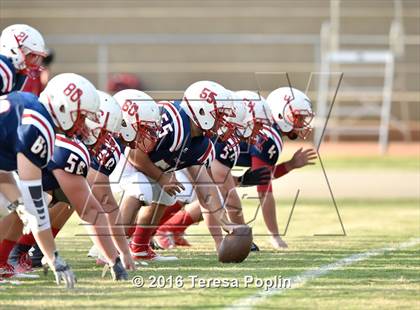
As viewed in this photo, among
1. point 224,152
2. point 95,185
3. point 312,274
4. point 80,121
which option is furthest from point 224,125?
point 80,121

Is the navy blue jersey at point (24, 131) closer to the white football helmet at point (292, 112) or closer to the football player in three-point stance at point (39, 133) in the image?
the football player in three-point stance at point (39, 133)

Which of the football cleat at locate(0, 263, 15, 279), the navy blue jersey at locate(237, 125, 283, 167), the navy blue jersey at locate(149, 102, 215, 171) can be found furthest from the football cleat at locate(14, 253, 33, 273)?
the navy blue jersey at locate(237, 125, 283, 167)

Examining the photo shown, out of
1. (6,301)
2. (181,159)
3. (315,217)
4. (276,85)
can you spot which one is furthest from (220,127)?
(276,85)

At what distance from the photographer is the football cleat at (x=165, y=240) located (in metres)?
9.08

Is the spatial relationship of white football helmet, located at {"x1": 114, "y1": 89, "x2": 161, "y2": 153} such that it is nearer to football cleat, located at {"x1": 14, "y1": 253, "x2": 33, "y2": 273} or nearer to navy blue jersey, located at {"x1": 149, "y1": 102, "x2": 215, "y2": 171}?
navy blue jersey, located at {"x1": 149, "y1": 102, "x2": 215, "y2": 171}

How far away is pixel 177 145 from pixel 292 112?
161cm

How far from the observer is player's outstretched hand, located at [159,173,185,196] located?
792cm

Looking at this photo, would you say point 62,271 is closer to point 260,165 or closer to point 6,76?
point 6,76

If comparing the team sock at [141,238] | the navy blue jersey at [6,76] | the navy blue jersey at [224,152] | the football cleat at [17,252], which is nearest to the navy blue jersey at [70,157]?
the football cleat at [17,252]

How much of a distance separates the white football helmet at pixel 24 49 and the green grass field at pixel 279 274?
1457 mm

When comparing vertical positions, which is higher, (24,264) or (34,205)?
(34,205)

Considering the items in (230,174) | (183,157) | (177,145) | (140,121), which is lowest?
(230,174)

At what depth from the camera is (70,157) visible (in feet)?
22.5

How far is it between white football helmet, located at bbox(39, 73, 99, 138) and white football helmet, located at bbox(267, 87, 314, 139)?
291 cm
